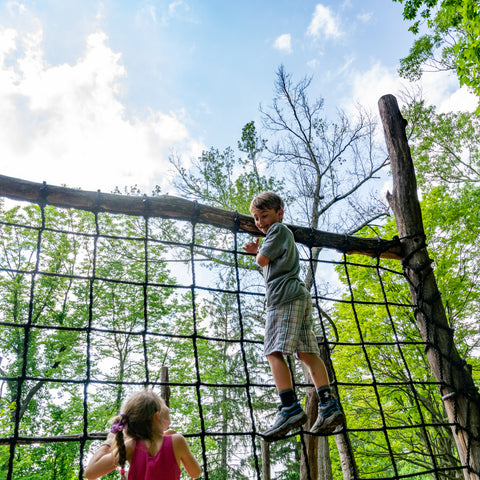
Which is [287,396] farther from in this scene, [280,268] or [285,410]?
[280,268]

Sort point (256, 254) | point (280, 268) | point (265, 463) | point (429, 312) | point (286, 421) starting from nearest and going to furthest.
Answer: point (286, 421)
point (280, 268)
point (256, 254)
point (429, 312)
point (265, 463)

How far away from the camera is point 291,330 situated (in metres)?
1.65

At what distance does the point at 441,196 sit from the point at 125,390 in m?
8.17

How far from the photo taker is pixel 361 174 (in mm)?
8656

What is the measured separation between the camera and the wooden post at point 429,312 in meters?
2.09

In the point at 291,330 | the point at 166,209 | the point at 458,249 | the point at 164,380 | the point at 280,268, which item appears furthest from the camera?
the point at 458,249

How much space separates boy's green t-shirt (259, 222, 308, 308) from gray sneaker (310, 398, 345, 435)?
0.48m

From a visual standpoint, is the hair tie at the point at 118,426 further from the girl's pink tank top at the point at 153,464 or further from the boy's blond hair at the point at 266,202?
the boy's blond hair at the point at 266,202

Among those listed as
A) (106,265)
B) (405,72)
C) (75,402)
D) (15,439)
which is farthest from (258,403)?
(15,439)

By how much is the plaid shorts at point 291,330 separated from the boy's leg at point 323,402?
0.16ft

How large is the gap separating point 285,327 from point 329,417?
1.36 feet

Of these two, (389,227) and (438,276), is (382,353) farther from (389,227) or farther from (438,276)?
(389,227)

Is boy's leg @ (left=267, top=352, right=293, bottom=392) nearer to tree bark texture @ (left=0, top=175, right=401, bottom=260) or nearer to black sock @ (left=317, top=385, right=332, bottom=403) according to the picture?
black sock @ (left=317, top=385, right=332, bottom=403)

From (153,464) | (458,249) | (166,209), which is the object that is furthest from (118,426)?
(458,249)
